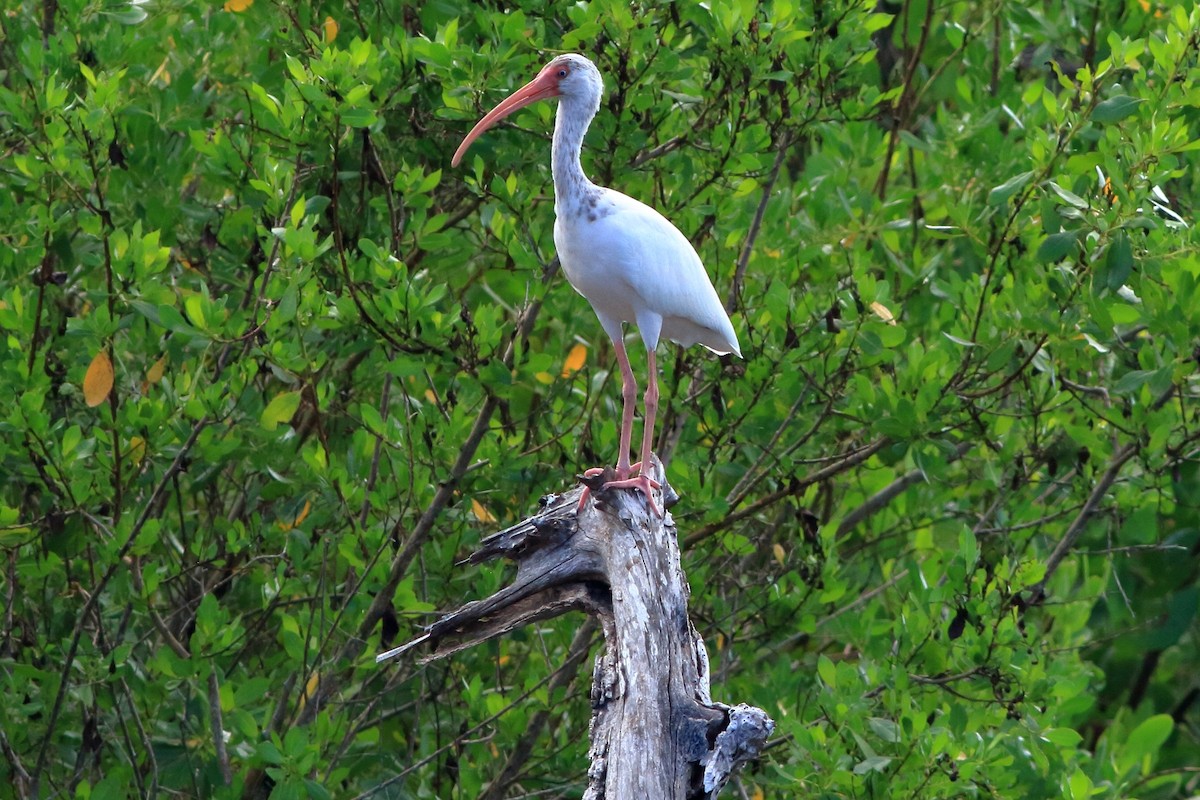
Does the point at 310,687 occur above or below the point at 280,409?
below

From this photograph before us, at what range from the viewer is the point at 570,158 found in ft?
18.8

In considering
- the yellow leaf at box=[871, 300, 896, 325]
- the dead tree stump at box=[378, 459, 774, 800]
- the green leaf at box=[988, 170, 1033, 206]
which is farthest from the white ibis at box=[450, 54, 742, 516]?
the green leaf at box=[988, 170, 1033, 206]

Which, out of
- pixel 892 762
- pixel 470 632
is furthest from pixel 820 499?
→ pixel 470 632

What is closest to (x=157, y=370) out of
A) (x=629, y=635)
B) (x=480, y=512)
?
(x=480, y=512)

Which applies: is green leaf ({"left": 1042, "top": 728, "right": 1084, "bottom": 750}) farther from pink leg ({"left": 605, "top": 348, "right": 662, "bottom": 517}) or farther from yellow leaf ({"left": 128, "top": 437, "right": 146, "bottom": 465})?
yellow leaf ({"left": 128, "top": 437, "right": 146, "bottom": 465})

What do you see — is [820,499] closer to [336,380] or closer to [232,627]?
[336,380]

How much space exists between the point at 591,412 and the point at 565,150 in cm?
162

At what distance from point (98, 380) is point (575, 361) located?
7.42ft

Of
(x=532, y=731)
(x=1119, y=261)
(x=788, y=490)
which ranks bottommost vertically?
(x=532, y=731)

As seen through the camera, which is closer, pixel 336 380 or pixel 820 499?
pixel 336 380

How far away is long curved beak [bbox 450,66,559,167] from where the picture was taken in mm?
5801

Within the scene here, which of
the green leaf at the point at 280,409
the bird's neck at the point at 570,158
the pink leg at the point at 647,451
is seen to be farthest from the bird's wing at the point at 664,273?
the green leaf at the point at 280,409

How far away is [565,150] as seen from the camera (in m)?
5.74

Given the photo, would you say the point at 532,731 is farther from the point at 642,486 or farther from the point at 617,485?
the point at 617,485
